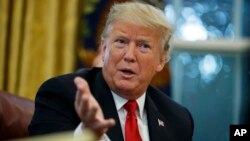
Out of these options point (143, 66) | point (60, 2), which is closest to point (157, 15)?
point (143, 66)

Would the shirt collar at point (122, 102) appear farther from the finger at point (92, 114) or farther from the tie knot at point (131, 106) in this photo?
the finger at point (92, 114)

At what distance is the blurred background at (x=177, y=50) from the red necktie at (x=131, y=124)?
5.74ft

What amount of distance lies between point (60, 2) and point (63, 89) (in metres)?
1.87

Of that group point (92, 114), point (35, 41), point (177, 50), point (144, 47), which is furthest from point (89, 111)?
point (177, 50)

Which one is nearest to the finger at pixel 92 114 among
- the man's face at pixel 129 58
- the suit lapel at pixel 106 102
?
the suit lapel at pixel 106 102

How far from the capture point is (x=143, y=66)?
183 cm

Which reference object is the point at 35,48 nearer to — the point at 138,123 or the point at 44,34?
the point at 44,34

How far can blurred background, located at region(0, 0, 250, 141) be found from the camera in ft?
11.7

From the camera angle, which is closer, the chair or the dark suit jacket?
the dark suit jacket

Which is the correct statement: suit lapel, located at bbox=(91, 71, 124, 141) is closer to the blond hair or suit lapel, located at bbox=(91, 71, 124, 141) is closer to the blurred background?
the blond hair

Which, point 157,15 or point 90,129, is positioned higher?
point 157,15

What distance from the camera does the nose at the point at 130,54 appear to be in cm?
179

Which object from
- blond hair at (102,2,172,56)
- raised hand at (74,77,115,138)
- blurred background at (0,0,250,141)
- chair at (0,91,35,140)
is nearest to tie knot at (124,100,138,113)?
blond hair at (102,2,172,56)

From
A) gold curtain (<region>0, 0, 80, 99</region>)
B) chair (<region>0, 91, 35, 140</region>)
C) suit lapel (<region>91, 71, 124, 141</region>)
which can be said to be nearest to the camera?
suit lapel (<region>91, 71, 124, 141</region>)
